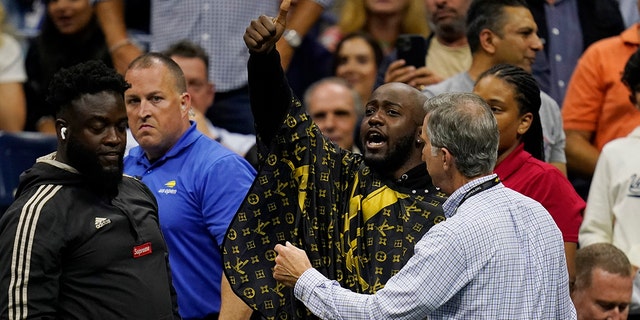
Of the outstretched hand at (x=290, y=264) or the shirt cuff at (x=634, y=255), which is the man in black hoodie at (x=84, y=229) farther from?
the shirt cuff at (x=634, y=255)

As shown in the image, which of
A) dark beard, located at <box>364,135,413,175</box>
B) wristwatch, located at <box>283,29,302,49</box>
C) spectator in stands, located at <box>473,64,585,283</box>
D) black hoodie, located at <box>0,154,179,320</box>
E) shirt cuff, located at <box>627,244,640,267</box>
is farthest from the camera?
wristwatch, located at <box>283,29,302,49</box>

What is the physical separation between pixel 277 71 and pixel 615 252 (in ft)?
6.84

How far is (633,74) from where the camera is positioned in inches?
267

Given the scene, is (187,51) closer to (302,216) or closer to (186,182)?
(186,182)

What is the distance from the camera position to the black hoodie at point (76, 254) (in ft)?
14.9

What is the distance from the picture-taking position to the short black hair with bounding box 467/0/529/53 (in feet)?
22.4

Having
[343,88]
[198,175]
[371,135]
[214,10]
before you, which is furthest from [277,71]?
[214,10]

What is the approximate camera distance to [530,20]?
689 cm

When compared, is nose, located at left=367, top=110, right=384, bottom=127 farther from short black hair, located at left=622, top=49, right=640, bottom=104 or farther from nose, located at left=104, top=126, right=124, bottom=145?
short black hair, located at left=622, top=49, right=640, bottom=104

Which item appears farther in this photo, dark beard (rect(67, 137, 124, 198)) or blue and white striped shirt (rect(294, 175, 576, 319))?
dark beard (rect(67, 137, 124, 198))

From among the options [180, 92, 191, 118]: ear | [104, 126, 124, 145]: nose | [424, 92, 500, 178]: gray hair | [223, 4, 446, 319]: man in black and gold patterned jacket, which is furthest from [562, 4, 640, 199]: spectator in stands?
[104, 126, 124, 145]: nose

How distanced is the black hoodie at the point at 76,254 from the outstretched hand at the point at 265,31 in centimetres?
78

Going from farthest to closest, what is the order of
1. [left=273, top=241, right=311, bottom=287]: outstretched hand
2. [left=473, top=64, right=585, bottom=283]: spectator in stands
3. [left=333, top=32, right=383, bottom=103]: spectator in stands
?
[left=333, top=32, right=383, bottom=103]: spectator in stands < [left=473, top=64, right=585, bottom=283]: spectator in stands < [left=273, top=241, right=311, bottom=287]: outstretched hand

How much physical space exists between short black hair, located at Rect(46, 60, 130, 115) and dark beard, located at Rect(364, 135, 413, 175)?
1124mm
